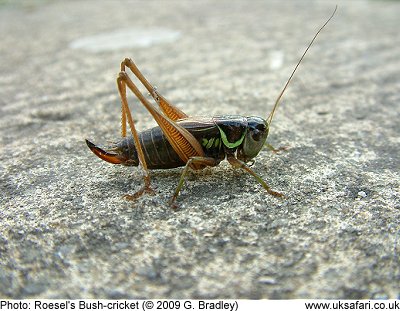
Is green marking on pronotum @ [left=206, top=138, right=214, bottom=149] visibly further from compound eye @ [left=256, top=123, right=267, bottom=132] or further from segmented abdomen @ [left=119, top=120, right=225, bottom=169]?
compound eye @ [left=256, top=123, right=267, bottom=132]

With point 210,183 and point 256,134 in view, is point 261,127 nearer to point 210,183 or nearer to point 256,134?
point 256,134

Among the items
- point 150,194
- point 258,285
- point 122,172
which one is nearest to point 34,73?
point 122,172

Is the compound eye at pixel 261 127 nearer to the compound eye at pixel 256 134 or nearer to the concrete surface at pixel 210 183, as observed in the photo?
the compound eye at pixel 256 134

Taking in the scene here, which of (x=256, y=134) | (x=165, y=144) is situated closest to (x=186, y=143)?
(x=165, y=144)

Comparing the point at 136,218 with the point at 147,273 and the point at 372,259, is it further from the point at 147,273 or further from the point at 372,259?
the point at 372,259

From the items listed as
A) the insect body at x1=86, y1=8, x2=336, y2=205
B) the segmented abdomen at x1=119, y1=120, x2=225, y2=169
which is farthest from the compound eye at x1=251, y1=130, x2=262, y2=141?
the segmented abdomen at x1=119, y1=120, x2=225, y2=169

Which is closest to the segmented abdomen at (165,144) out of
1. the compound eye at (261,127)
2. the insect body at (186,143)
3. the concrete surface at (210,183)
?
the insect body at (186,143)
